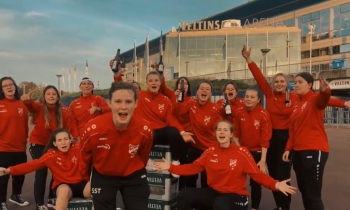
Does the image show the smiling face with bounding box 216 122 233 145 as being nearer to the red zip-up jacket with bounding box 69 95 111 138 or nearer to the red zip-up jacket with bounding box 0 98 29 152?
the red zip-up jacket with bounding box 69 95 111 138

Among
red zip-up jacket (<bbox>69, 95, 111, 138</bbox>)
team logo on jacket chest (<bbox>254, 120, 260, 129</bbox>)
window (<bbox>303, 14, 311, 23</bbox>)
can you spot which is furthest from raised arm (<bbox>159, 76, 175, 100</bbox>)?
window (<bbox>303, 14, 311, 23</bbox>)

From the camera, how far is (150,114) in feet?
19.2

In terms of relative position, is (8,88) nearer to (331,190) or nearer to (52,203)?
(52,203)

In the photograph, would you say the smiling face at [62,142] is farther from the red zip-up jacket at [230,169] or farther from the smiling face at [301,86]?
the smiling face at [301,86]

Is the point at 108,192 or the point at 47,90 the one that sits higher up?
the point at 47,90

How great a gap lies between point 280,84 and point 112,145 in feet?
10.9

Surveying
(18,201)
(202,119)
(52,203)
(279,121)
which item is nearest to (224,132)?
(202,119)

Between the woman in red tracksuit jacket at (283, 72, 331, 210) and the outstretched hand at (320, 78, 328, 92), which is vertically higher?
A: the outstretched hand at (320, 78, 328, 92)

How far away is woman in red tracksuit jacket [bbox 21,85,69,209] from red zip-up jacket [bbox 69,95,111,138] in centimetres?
28

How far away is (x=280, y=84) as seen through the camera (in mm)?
6074

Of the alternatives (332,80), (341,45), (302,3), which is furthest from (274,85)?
(302,3)

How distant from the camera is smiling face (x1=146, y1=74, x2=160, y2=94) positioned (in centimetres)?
582

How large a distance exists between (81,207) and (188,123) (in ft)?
7.75

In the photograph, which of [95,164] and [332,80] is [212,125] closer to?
[95,164]
